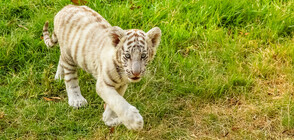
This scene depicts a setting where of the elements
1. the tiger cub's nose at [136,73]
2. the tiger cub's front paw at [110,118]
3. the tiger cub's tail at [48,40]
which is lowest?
the tiger cub's front paw at [110,118]

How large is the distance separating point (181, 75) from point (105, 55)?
53.2 inches

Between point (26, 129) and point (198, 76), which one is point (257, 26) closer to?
point (198, 76)

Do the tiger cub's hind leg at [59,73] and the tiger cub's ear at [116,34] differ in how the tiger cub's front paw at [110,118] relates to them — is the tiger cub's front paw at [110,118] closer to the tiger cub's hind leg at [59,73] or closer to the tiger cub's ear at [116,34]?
the tiger cub's ear at [116,34]

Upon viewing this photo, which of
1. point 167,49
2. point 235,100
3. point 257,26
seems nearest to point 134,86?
point 167,49

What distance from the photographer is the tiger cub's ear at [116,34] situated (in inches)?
151

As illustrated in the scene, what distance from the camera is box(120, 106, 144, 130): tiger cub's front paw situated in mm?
3676

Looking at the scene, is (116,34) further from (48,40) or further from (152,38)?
(48,40)

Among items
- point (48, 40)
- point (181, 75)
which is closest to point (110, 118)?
point (181, 75)

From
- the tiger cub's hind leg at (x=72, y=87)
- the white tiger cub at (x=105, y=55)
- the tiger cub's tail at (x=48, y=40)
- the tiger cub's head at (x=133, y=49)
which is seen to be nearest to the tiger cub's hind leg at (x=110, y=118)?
the white tiger cub at (x=105, y=55)

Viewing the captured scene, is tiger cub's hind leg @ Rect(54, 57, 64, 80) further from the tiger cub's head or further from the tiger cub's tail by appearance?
the tiger cub's head

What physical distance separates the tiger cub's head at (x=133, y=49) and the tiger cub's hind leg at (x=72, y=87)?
100 centimetres

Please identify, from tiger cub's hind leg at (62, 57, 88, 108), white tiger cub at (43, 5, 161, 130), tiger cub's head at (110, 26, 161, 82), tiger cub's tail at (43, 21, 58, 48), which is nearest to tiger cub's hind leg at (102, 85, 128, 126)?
white tiger cub at (43, 5, 161, 130)

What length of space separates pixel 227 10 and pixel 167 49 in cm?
120

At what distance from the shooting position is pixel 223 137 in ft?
14.1
